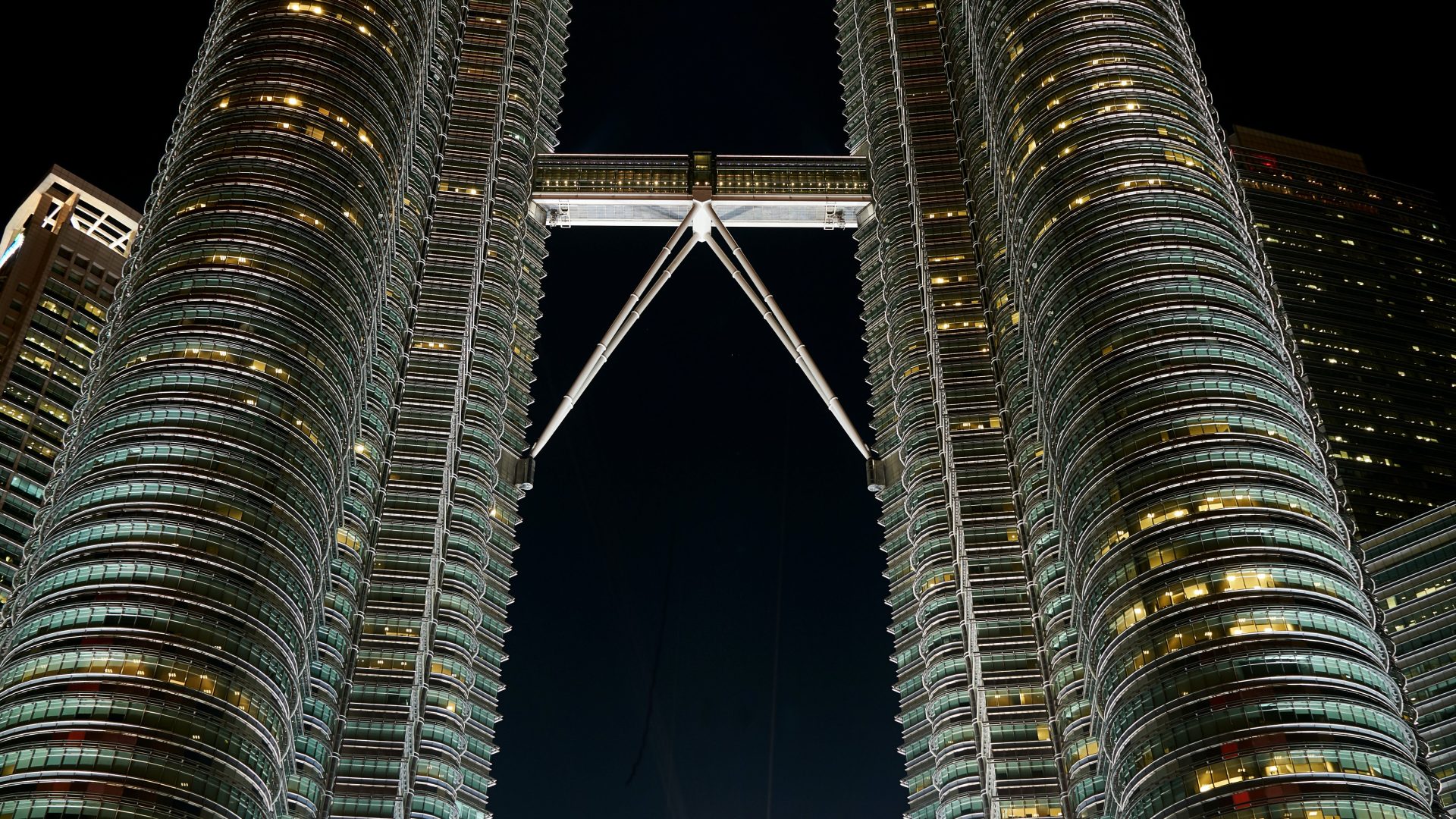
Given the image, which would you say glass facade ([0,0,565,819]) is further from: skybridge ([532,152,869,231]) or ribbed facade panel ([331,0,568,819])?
skybridge ([532,152,869,231])

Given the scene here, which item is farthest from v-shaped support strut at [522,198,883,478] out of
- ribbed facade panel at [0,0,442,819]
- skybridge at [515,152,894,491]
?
ribbed facade panel at [0,0,442,819]

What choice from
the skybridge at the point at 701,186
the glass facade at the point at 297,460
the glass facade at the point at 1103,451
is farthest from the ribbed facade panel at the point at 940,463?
the glass facade at the point at 297,460

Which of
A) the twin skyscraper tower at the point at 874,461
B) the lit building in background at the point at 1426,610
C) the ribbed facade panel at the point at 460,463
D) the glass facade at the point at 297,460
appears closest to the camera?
the twin skyscraper tower at the point at 874,461

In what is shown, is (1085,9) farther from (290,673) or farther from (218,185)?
(290,673)

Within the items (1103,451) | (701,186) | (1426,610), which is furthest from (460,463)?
(1426,610)

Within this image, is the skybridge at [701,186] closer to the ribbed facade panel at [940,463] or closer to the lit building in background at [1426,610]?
the ribbed facade panel at [940,463]

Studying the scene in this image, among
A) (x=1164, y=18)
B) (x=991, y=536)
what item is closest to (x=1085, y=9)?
(x=1164, y=18)

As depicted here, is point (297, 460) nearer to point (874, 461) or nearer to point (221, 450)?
point (221, 450)
